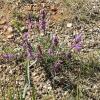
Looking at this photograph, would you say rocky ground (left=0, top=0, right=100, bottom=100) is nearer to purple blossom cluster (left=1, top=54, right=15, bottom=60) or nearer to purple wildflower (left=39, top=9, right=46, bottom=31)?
purple blossom cluster (left=1, top=54, right=15, bottom=60)

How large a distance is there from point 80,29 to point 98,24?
0.70 ft

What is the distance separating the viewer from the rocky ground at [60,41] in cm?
326

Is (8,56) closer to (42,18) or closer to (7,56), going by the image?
(7,56)

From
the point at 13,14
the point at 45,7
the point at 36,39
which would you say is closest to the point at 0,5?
the point at 13,14

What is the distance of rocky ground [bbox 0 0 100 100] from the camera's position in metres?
3.26

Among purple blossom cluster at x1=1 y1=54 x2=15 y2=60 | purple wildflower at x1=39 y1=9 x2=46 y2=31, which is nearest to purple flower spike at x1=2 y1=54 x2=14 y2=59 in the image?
purple blossom cluster at x1=1 y1=54 x2=15 y2=60

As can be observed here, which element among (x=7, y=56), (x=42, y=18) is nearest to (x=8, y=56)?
(x=7, y=56)

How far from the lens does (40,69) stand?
11.6 ft

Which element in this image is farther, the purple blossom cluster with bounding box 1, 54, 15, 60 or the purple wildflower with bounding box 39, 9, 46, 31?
the purple blossom cluster with bounding box 1, 54, 15, 60

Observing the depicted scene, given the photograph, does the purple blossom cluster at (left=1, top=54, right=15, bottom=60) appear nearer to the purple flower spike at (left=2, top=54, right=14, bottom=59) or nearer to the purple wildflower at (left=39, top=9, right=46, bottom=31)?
the purple flower spike at (left=2, top=54, right=14, bottom=59)

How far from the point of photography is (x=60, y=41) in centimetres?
384

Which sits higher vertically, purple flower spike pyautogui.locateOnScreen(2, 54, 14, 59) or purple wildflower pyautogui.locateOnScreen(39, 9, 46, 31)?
purple wildflower pyautogui.locateOnScreen(39, 9, 46, 31)

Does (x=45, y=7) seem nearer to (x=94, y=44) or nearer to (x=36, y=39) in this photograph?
(x=36, y=39)

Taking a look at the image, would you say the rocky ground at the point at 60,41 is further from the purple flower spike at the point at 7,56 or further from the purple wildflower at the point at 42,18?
Answer: the purple wildflower at the point at 42,18
